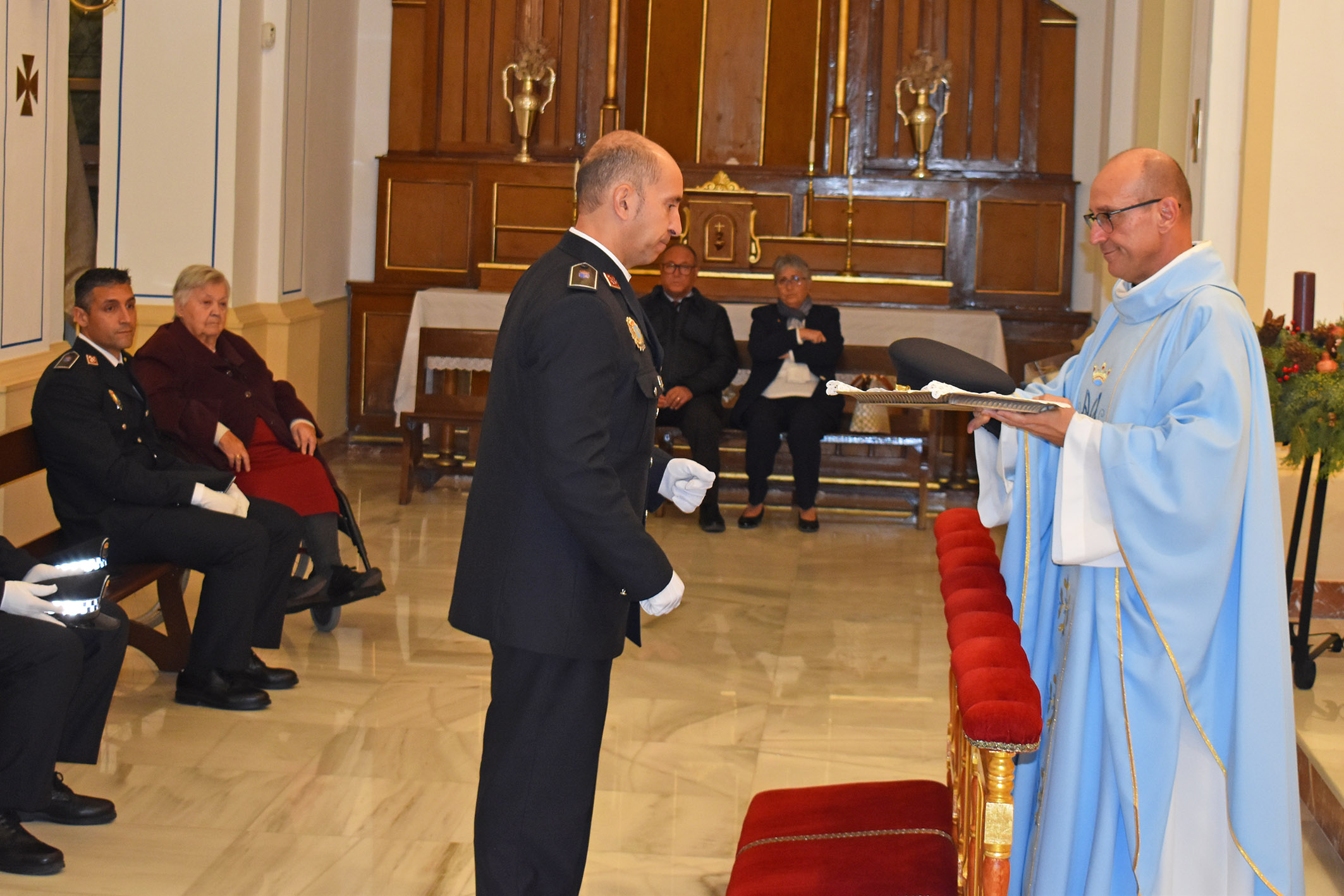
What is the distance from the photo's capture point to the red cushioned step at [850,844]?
2137mm

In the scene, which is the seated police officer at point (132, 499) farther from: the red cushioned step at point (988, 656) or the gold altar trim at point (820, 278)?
the gold altar trim at point (820, 278)

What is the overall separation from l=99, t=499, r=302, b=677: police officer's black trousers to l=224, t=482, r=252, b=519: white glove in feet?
0.47

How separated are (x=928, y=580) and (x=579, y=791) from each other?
3.73 m

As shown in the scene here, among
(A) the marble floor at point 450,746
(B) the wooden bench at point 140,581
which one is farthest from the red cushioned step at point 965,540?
(B) the wooden bench at point 140,581

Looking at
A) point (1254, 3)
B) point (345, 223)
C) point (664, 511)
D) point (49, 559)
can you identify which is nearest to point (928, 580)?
point (664, 511)

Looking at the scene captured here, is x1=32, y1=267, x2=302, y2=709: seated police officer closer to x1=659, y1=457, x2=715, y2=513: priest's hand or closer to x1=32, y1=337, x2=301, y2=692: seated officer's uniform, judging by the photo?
x1=32, y1=337, x2=301, y2=692: seated officer's uniform

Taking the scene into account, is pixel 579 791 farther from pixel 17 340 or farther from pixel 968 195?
pixel 968 195

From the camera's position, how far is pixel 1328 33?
16.5 feet

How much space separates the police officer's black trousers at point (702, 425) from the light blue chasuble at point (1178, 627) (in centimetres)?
440

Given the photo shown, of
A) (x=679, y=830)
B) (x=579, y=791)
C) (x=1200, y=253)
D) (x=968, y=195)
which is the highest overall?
(x=968, y=195)

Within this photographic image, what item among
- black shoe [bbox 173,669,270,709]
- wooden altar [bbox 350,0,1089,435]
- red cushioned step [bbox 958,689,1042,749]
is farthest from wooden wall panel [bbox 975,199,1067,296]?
red cushioned step [bbox 958,689,1042,749]

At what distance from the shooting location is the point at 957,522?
9.29ft

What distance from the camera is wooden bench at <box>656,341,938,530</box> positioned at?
23.5ft

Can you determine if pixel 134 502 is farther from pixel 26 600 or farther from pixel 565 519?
pixel 565 519
